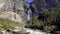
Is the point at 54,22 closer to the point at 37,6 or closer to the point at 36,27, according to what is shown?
the point at 36,27

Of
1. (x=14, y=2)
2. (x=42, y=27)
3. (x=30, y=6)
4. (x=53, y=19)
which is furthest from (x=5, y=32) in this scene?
(x=30, y=6)

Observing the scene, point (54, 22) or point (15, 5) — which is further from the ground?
point (15, 5)

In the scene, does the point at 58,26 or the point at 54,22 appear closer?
the point at 58,26

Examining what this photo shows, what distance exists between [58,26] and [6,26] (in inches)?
269

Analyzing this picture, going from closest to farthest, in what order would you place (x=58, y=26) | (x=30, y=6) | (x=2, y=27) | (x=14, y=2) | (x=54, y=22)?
1. (x=2, y=27)
2. (x=58, y=26)
3. (x=54, y=22)
4. (x=14, y=2)
5. (x=30, y=6)

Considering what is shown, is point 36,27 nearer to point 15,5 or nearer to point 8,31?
point 8,31

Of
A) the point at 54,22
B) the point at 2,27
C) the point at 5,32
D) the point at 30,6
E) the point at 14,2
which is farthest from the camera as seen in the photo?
the point at 30,6

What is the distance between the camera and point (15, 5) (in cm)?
7688

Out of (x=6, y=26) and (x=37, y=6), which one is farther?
(x=37, y=6)

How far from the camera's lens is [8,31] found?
38.3 ft

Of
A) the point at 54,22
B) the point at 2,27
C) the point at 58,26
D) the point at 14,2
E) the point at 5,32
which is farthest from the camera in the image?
the point at 14,2

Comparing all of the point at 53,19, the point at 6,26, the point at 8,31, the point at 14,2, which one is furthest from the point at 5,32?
the point at 14,2

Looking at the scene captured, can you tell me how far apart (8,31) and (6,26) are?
0.92 meters

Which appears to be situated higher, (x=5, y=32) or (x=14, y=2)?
(x=14, y=2)
